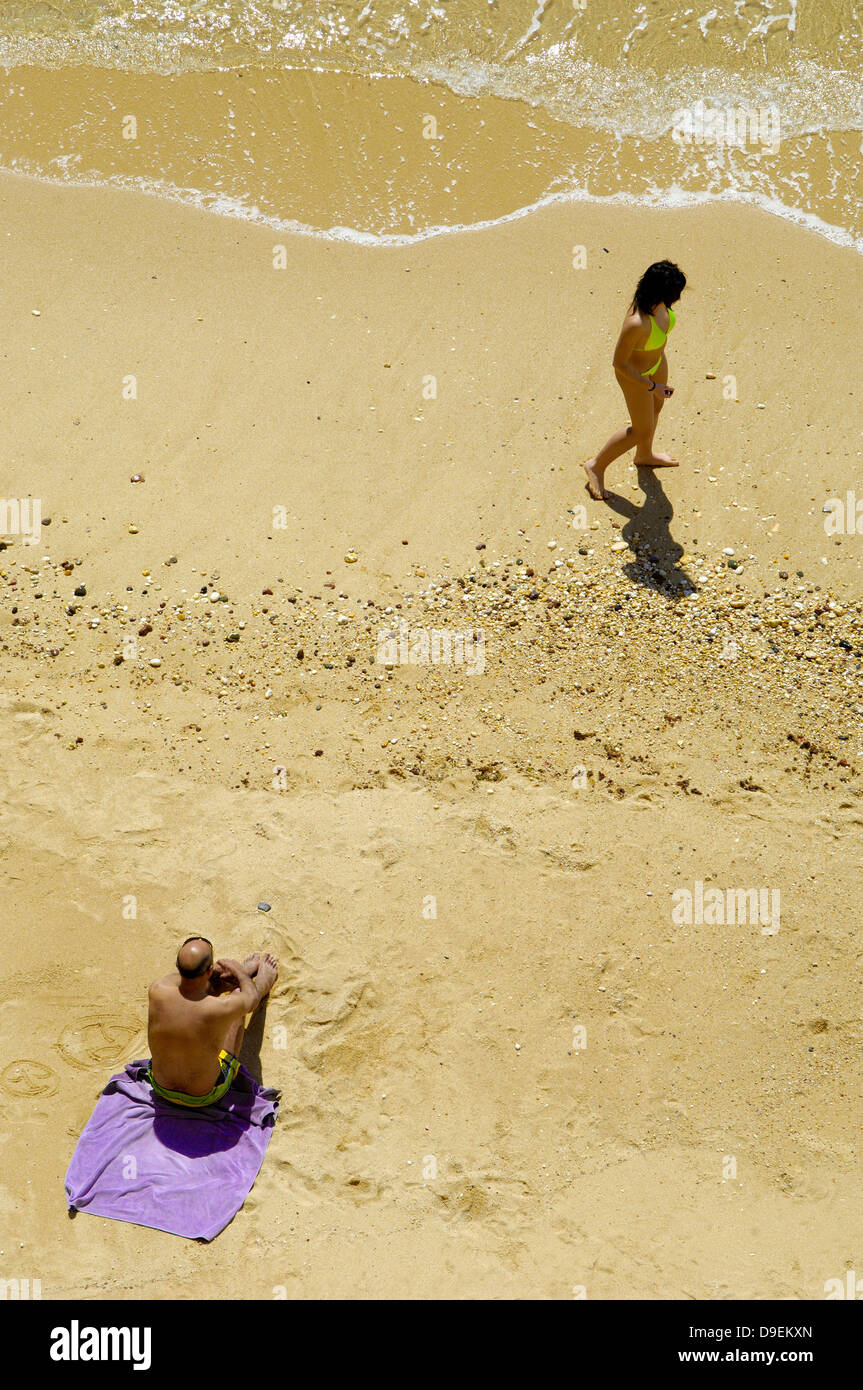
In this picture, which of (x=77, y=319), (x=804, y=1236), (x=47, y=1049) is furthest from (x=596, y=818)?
(x=77, y=319)

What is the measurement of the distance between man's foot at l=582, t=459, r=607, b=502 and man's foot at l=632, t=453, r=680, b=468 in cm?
27

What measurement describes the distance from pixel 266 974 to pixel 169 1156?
841 mm

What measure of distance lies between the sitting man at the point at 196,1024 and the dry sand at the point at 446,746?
0.96ft

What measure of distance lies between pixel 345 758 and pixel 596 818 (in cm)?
133

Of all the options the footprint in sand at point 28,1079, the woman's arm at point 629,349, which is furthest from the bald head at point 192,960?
the woman's arm at point 629,349

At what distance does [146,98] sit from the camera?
8305 mm

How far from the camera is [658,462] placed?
6.11 metres

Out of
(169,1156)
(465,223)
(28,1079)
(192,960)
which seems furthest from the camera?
(465,223)

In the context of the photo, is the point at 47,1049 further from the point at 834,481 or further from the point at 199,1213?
the point at 834,481

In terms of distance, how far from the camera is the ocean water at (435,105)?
7.64 m

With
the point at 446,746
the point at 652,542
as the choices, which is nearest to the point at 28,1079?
the point at 446,746

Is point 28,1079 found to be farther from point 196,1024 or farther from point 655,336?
point 655,336

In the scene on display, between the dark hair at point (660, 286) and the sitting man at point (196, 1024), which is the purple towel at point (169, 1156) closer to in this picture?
the sitting man at point (196, 1024)

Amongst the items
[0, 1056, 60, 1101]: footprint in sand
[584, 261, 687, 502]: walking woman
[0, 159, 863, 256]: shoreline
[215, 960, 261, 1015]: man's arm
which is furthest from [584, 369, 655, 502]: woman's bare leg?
[0, 1056, 60, 1101]: footprint in sand
